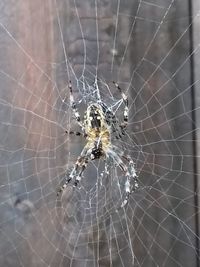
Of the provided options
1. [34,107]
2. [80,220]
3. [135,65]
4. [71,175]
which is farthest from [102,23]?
[80,220]

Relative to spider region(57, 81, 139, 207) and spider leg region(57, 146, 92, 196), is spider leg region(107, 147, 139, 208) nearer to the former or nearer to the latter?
spider region(57, 81, 139, 207)

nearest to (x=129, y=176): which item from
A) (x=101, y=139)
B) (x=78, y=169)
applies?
(x=78, y=169)

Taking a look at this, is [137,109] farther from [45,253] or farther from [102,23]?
[45,253]

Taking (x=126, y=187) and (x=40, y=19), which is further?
(x=126, y=187)

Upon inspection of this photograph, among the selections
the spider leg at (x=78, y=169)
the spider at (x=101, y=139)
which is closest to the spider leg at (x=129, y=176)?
the spider at (x=101, y=139)

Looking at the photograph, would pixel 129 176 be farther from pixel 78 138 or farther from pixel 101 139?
pixel 101 139

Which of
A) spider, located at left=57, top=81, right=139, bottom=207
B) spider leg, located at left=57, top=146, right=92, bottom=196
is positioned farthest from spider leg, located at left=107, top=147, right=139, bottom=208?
spider leg, located at left=57, top=146, right=92, bottom=196
